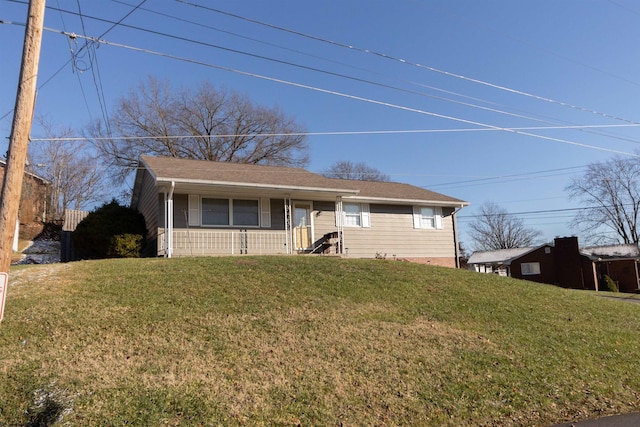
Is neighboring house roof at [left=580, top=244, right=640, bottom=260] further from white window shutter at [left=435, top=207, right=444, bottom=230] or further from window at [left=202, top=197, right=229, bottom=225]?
window at [left=202, top=197, right=229, bottom=225]

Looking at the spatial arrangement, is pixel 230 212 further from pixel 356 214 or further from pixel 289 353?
pixel 289 353

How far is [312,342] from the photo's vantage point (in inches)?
305

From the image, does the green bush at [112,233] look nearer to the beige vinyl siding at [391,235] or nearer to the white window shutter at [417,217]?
the beige vinyl siding at [391,235]

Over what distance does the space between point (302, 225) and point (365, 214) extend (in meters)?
3.20

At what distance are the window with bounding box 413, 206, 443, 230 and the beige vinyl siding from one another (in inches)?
8.5

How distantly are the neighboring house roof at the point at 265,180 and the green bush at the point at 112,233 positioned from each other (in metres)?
2.13

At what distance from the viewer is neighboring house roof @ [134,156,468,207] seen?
52.1 feet

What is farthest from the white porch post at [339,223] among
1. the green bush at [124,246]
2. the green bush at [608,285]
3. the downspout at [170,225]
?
the green bush at [608,285]

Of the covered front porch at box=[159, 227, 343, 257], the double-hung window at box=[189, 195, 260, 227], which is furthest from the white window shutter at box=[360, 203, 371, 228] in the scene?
the double-hung window at box=[189, 195, 260, 227]

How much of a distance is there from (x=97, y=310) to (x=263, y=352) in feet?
10.5

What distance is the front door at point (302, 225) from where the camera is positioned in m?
18.9

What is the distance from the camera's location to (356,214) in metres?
20.6

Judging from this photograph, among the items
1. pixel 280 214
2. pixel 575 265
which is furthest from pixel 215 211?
pixel 575 265

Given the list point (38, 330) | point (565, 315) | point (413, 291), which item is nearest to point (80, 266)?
point (38, 330)
